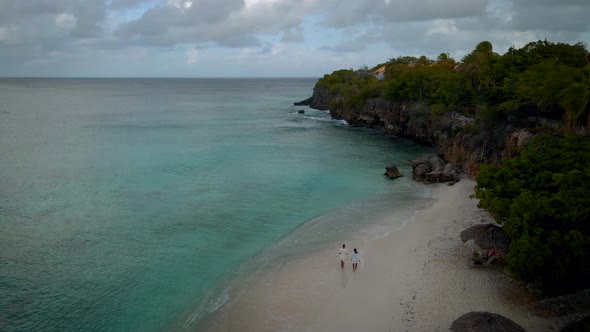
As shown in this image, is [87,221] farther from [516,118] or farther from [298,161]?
[516,118]

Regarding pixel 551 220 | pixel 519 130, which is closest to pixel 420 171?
pixel 519 130

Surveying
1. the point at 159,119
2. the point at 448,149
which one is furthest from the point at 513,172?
the point at 159,119

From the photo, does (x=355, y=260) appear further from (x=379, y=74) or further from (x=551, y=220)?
(x=379, y=74)

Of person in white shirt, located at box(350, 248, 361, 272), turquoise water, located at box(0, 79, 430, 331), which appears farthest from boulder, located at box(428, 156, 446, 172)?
person in white shirt, located at box(350, 248, 361, 272)

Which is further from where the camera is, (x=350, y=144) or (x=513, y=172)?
(x=350, y=144)

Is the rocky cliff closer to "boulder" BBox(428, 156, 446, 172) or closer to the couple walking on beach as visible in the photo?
"boulder" BBox(428, 156, 446, 172)

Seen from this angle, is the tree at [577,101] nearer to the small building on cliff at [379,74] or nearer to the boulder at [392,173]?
the boulder at [392,173]

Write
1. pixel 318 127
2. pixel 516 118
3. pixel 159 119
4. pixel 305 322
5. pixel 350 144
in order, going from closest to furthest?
pixel 305 322
pixel 516 118
pixel 350 144
pixel 318 127
pixel 159 119
